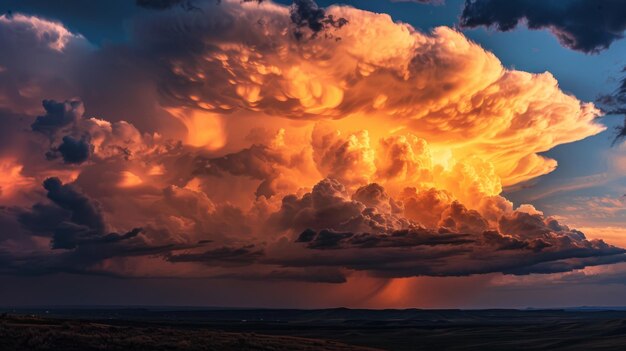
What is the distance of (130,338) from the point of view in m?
72.2

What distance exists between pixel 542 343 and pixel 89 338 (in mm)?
137360

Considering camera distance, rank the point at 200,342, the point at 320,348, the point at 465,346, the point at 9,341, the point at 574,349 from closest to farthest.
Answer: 1. the point at 9,341
2. the point at 200,342
3. the point at 320,348
4. the point at 574,349
5. the point at 465,346

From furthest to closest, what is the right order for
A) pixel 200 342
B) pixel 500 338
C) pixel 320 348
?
pixel 500 338, pixel 320 348, pixel 200 342

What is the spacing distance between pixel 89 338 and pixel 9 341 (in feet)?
28.8

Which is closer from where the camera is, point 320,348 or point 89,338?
point 89,338

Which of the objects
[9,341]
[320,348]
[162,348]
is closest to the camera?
[9,341]

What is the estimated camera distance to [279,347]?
79812 mm

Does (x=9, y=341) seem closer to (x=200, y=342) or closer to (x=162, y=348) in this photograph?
(x=162, y=348)

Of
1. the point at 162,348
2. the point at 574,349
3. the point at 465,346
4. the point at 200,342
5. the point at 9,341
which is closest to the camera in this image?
the point at 9,341

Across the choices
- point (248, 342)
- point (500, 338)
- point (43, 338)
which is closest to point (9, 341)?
point (43, 338)

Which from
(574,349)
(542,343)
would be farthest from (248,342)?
(542,343)

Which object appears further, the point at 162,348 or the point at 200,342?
the point at 200,342

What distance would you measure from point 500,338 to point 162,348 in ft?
496

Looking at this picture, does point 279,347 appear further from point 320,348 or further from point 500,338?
point 500,338
